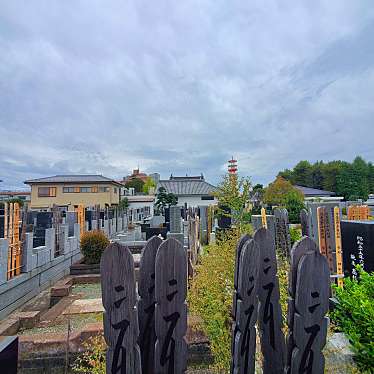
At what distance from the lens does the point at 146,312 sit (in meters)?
1.83

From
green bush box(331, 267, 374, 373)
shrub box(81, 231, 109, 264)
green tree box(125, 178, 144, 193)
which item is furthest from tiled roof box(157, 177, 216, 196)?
green bush box(331, 267, 374, 373)

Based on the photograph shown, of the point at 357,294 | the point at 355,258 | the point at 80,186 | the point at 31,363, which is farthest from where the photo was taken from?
the point at 80,186

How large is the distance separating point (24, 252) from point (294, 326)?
6.16 m

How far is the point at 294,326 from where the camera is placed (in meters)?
1.70

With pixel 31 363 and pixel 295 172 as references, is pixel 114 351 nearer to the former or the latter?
pixel 31 363

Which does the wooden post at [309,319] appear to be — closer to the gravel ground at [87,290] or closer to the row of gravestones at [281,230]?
the row of gravestones at [281,230]

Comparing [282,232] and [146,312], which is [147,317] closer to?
[146,312]

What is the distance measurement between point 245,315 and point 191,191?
120ft

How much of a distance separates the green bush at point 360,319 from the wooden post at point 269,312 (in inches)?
46.8

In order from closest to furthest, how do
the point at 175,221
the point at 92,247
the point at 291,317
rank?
the point at 291,317 < the point at 92,247 < the point at 175,221

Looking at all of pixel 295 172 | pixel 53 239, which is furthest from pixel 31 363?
pixel 295 172

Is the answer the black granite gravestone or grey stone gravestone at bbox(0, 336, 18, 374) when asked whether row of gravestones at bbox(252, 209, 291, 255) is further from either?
grey stone gravestone at bbox(0, 336, 18, 374)

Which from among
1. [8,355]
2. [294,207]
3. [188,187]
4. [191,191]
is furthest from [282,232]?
[188,187]

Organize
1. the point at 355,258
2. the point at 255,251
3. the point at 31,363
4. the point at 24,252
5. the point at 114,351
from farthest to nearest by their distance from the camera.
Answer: the point at 24,252 → the point at 355,258 → the point at 31,363 → the point at 255,251 → the point at 114,351
